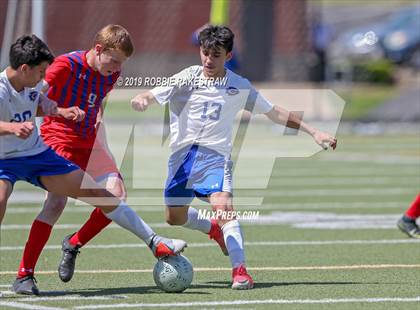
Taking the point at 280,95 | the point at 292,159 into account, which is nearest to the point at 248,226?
the point at 292,159

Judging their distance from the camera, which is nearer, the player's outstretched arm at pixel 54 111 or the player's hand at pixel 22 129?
the player's hand at pixel 22 129

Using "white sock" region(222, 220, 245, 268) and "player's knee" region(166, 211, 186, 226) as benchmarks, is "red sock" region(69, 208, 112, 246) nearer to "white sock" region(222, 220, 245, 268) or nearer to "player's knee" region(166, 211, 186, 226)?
"player's knee" region(166, 211, 186, 226)

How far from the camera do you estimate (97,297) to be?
283 inches

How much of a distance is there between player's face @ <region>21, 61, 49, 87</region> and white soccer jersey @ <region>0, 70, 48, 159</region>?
0.38ft

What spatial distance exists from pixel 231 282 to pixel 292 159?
12.5 m

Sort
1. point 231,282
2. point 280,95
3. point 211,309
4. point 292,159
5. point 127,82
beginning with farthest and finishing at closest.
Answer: point 280,95, point 292,159, point 127,82, point 231,282, point 211,309

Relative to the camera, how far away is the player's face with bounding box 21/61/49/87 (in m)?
7.02

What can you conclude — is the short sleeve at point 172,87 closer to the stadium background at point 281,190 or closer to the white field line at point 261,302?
the stadium background at point 281,190

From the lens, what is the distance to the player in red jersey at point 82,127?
7.68 m

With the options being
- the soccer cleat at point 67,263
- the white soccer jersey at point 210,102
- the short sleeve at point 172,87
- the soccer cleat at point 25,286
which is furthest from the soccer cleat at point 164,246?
the short sleeve at point 172,87

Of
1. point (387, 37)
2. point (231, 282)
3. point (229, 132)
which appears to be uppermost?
point (229, 132)

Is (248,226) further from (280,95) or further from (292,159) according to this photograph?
(280,95)

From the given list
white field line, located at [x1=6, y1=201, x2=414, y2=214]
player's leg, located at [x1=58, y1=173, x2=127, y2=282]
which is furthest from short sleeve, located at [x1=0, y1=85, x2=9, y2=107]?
white field line, located at [x1=6, y1=201, x2=414, y2=214]

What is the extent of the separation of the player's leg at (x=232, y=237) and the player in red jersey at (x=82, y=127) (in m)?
0.68
